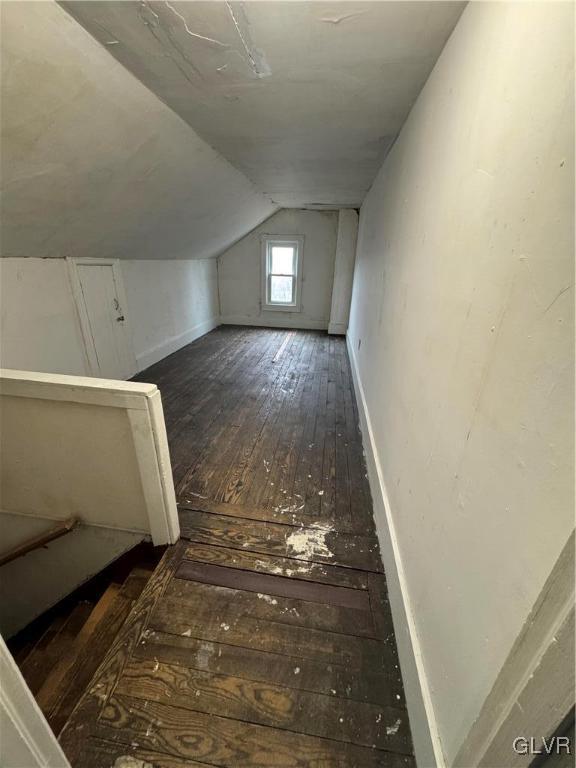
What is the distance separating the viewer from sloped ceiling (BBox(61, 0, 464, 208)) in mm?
1032

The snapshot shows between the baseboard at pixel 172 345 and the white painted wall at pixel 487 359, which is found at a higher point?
the white painted wall at pixel 487 359

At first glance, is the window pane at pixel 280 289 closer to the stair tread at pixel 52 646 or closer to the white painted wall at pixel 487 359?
the white painted wall at pixel 487 359

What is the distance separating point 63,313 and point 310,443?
97.5 inches

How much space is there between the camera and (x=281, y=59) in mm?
1261

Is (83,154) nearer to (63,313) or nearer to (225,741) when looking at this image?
(63,313)

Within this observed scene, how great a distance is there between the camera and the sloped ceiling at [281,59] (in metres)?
1.03

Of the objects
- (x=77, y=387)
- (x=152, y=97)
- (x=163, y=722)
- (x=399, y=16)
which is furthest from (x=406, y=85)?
(x=163, y=722)

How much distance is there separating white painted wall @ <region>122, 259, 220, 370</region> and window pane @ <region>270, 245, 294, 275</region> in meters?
1.21

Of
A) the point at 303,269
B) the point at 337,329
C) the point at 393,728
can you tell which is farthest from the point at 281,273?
the point at 393,728

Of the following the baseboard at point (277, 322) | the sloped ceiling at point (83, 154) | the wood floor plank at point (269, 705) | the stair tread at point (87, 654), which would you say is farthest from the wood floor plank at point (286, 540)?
the baseboard at point (277, 322)

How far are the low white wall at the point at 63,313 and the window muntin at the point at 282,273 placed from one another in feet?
5.45

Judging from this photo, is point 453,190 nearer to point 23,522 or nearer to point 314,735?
point 314,735

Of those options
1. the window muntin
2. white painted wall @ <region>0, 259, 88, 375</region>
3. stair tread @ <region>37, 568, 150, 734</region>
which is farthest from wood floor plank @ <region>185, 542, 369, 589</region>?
the window muntin

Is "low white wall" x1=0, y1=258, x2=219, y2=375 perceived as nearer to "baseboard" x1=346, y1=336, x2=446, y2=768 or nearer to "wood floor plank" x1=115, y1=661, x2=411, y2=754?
"wood floor plank" x1=115, y1=661, x2=411, y2=754
